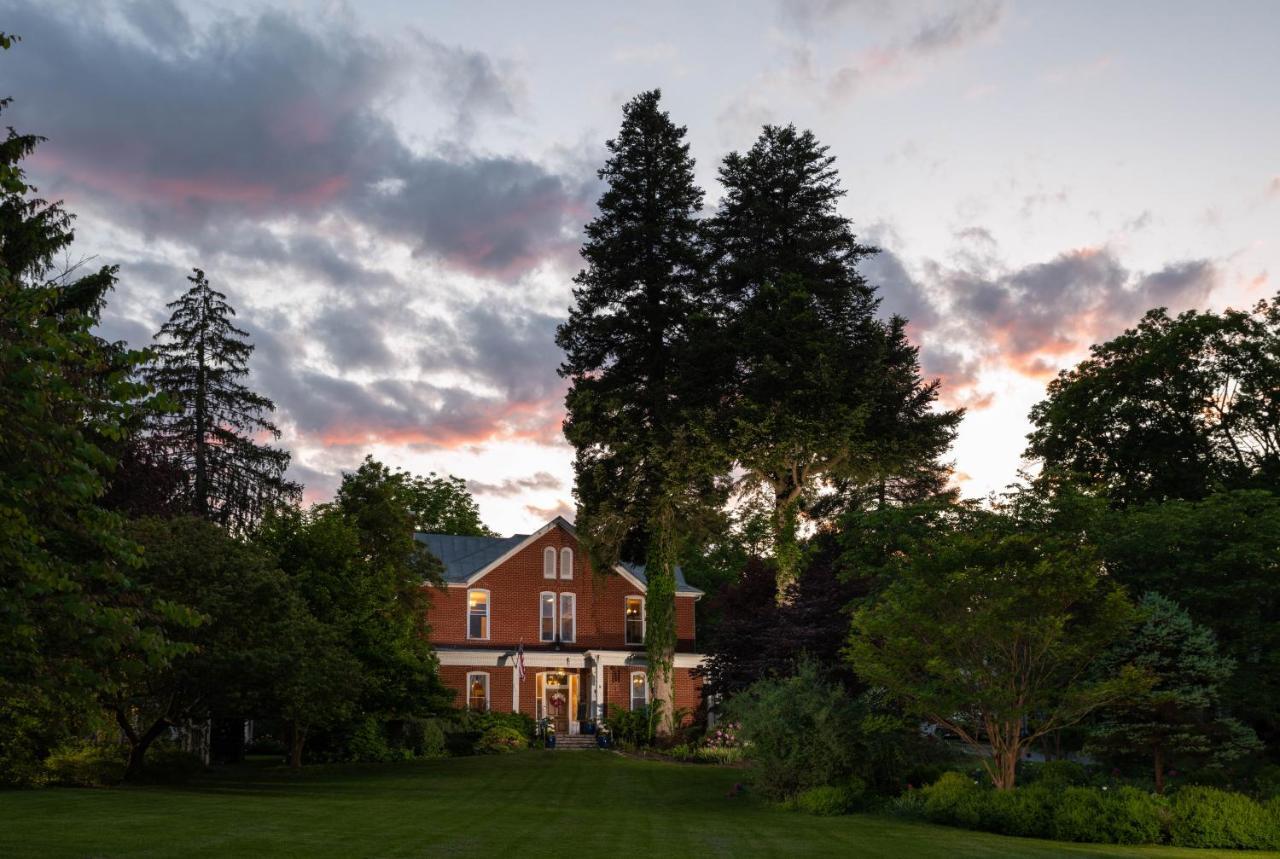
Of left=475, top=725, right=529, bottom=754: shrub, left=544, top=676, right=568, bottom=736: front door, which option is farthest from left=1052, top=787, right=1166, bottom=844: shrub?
left=544, top=676, right=568, bottom=736: front door

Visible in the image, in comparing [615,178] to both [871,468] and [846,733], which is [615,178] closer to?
[871,468]

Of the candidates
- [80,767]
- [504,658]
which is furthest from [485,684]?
[80,767]

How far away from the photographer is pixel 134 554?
34.6 feet

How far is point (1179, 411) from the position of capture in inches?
1770

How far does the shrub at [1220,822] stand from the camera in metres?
18.7

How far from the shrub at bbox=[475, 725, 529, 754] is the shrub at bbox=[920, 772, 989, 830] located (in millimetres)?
22973

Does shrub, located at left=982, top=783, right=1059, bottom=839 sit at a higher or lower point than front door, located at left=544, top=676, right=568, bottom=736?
lower

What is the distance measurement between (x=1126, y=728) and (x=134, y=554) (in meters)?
18.4

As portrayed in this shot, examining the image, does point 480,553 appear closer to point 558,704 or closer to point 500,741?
point 558,704

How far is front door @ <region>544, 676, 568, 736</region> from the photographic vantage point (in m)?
50.5

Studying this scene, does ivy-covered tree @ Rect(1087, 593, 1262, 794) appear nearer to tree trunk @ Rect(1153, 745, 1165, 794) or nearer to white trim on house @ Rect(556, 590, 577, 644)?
tree trunk @ Rect(1153, 745, 1165, 794)

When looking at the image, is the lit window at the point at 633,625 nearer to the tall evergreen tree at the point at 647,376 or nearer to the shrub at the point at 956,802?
the tall evergreen tree at the point at 647,376

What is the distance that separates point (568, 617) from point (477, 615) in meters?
4.20

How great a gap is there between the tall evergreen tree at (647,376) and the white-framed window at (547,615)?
26.3ft
